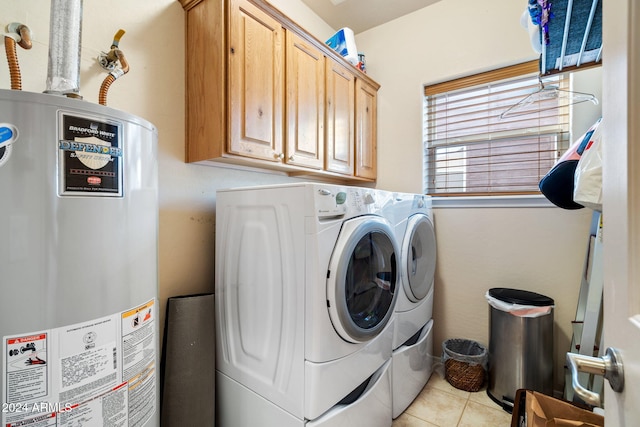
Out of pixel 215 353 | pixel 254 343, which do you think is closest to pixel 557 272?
A: pixel 254 343

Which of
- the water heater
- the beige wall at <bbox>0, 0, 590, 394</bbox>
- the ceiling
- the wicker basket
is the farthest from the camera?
the ceiling

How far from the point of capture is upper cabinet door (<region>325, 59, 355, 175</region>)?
6.66 feet

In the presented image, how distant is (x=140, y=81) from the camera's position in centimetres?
134

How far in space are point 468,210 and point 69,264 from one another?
2.37 m

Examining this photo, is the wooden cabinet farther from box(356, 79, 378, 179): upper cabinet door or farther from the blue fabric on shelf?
the blue fabric on shelf

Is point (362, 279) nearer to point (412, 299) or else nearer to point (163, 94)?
point (412, 299)

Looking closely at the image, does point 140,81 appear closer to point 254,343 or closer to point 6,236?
point 6,236

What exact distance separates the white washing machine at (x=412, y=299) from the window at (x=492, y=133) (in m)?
0.51

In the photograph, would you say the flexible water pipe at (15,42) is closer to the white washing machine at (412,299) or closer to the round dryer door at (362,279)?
the round dryer door at (362,279)

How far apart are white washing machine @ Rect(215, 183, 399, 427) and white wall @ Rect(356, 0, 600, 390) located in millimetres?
1043

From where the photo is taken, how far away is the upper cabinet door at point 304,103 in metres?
1.71

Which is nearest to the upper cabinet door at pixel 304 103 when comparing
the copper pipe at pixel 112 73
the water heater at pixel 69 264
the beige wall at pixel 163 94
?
the beige wall at pixel 163 94

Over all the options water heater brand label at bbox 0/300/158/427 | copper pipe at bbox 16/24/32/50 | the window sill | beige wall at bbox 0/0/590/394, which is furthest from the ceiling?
water heater brand label at bbox 0/300/158/427

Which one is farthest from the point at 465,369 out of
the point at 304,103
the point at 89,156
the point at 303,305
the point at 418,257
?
the point at 89,156
